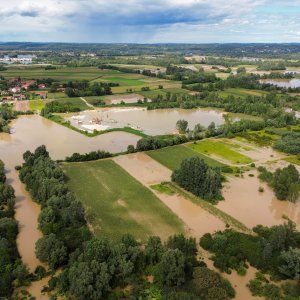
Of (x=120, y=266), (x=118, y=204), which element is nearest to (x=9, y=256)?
(x=120, y=266)

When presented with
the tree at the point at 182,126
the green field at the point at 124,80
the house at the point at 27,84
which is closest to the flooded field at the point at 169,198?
the tree at the point at 182,126

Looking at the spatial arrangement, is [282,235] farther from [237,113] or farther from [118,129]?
[237,113]

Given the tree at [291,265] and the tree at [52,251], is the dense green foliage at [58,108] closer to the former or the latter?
the tree at [52,251]

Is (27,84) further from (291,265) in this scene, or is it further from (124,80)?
(291,265)

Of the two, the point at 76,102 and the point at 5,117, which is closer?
the point at 5,117

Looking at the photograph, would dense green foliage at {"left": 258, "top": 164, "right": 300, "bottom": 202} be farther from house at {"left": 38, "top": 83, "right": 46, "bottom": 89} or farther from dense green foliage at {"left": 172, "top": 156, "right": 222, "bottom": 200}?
house at {"left": 38, "top": 83, "right": 46, "bottom": 89}

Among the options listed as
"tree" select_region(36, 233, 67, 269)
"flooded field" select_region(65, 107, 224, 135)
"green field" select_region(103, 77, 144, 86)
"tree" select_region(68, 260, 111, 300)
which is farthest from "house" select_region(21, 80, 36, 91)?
"tree" select_region(68, 260, 111, 300)

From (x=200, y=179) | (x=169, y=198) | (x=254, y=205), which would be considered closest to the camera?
(x=254, y=205)
